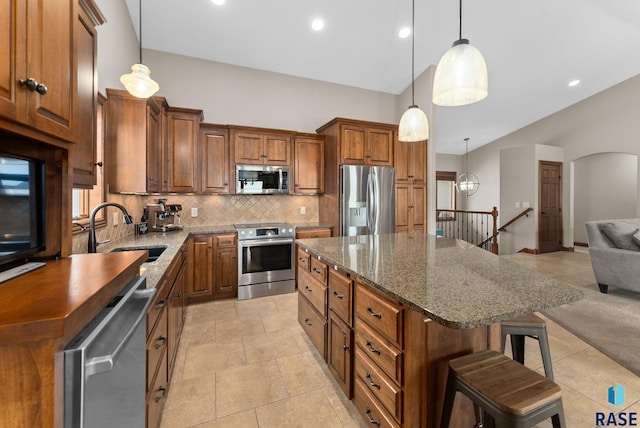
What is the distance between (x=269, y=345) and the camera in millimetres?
2424

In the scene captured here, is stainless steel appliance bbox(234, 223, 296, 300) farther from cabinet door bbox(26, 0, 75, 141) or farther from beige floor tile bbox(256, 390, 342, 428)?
cabinet door bbox(26, 0, 75, 141)

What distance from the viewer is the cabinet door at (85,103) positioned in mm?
1277

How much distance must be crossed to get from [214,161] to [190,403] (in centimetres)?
282

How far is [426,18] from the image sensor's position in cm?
A: 346

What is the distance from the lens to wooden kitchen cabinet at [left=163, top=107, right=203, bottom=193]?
133 inches

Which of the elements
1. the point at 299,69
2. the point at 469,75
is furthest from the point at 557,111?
the point at 469,75

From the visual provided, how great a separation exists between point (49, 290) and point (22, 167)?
0.64 meters

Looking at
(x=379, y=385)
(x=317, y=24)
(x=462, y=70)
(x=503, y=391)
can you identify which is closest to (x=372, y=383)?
(x=379, y=385)

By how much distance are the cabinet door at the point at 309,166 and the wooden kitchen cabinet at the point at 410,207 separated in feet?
4.26

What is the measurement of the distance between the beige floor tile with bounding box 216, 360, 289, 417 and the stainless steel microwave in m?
2.36

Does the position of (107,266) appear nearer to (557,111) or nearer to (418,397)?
(418,397)

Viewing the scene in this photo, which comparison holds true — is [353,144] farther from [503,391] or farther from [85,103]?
[503,391]

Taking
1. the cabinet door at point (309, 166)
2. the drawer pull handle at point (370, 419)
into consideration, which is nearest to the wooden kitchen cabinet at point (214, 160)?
the cabinet door at point (309, 166)

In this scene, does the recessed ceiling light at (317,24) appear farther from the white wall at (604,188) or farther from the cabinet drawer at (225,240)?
the white wall at (604,188)
